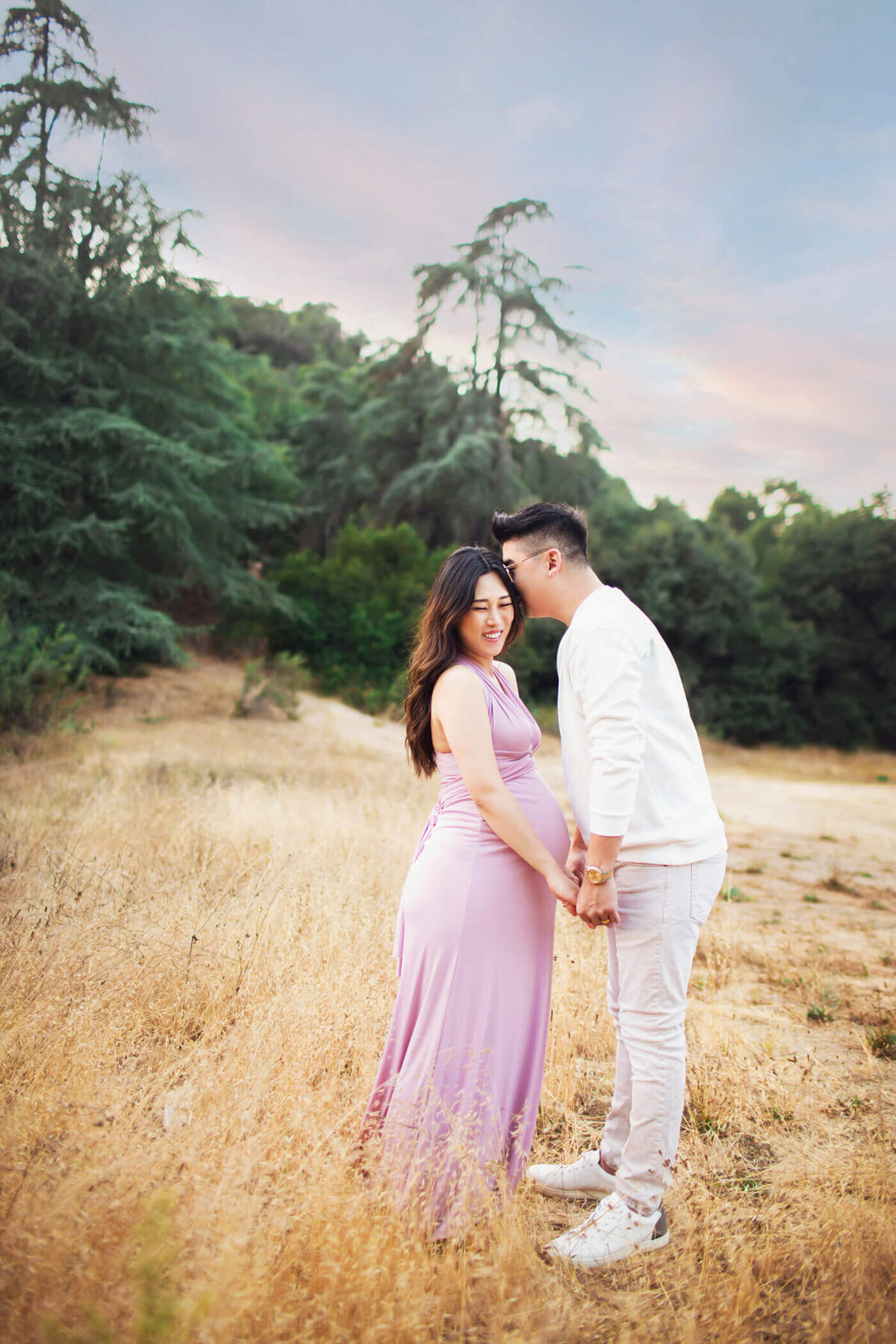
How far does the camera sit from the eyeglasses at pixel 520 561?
8.27ft

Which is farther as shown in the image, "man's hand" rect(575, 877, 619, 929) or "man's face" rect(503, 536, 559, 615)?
"man's face" rect(503, 536, 559, 615)

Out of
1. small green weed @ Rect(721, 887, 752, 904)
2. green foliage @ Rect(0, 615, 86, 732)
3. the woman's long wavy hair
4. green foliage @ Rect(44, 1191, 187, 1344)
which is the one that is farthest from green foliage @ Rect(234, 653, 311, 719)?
green foliage @ Rect(44, 1191, 187, 1344)

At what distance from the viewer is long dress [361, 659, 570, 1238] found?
2.31 meters

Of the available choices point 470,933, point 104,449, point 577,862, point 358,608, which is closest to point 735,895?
point 577,862

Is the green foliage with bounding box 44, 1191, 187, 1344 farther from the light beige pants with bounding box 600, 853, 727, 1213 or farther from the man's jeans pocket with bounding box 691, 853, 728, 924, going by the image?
the man's jeans pocket with bounding box 691, 853, 728, 924

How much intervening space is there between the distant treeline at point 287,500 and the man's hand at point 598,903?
6.51m

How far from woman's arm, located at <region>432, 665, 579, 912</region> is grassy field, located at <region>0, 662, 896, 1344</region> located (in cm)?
87

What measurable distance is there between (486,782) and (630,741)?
0.45m

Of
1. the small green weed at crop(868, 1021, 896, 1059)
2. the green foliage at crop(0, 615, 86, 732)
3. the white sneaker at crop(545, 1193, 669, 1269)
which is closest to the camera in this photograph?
the white sneaker at crop(545, 1193, 669, 1269)

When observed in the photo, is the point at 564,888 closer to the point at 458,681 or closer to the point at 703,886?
the point at 703,886

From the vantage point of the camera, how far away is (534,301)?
2530cm

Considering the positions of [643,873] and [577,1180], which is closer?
A: [643,873]

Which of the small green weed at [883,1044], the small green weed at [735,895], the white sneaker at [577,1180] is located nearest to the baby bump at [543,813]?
the white sneaker at [577,1180]

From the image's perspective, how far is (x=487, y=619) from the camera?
2.54 metres
